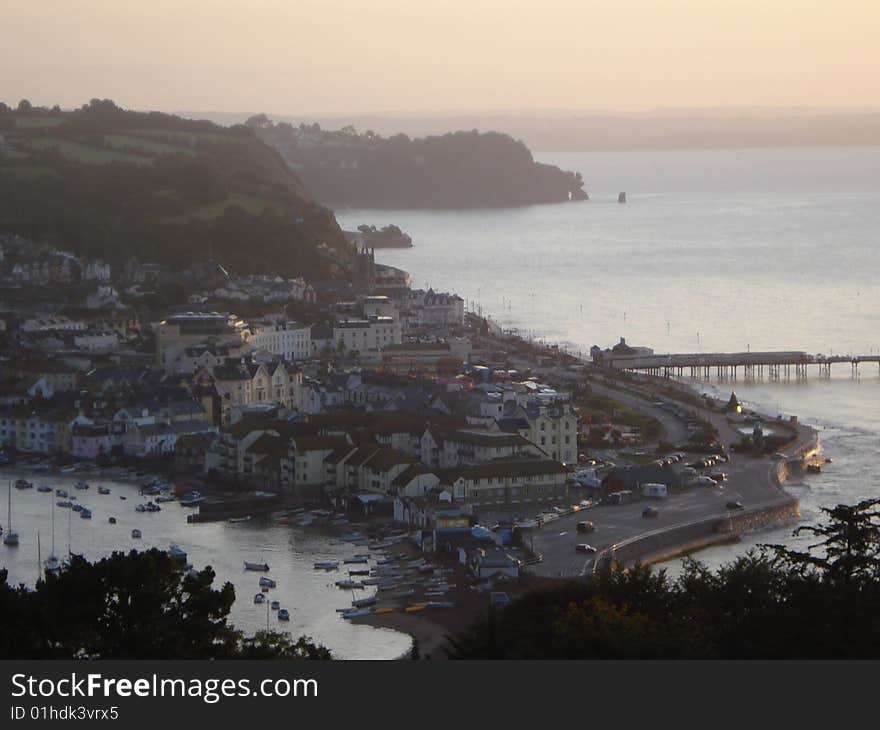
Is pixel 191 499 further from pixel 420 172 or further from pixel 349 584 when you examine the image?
pixel 420 172

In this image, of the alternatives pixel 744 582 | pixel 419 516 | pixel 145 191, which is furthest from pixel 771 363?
pixel 145 191

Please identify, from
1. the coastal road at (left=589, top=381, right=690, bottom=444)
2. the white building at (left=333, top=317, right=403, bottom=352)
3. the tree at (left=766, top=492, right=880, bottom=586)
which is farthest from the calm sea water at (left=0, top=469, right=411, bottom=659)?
the white building at (left=333, top=317, right=403, bottom=352)

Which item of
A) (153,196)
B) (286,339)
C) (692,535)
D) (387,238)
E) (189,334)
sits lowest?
(692,535)

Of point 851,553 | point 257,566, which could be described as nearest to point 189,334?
point 257,566

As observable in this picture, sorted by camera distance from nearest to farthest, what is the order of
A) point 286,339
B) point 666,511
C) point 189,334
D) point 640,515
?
point 640,515 → point 666,511 → point 189,334 → point 286,339

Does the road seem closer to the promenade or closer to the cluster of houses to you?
the promenade
